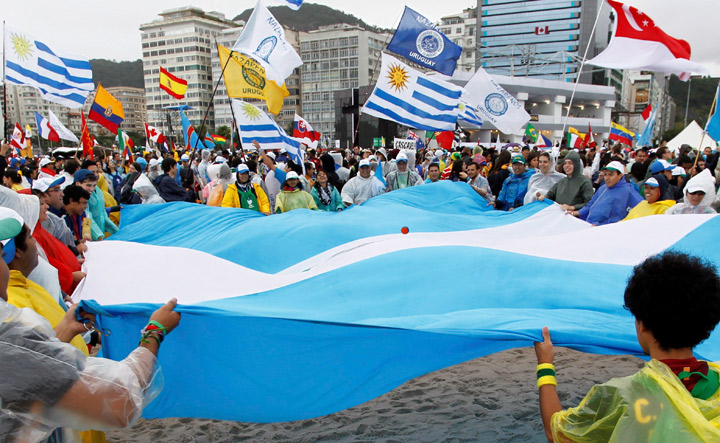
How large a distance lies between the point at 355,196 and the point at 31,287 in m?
5.56

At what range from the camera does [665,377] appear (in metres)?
1.41

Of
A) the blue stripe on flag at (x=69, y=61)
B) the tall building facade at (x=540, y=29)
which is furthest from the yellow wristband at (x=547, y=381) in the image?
the tall building facade at (x=540, y=29)

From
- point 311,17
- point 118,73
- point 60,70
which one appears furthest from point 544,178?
point 311,17

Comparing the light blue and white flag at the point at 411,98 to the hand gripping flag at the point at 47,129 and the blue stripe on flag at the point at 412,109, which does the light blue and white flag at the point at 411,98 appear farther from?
the hand gripping flag at the point at 47,129

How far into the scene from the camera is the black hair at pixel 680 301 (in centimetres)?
146

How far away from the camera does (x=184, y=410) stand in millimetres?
2586

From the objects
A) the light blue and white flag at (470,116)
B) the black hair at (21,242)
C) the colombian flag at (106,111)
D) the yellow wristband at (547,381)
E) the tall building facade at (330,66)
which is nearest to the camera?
the yellow wristband at (547,381)

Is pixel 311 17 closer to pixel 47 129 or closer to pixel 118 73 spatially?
pixel 118 73

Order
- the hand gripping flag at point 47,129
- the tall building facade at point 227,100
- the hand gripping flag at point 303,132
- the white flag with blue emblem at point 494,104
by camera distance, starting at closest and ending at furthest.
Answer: the white flag with blue emblem at point 494,104
the hand gripping flag at point 303,132
the hand gripping flag at point 47,129
the tall building facade at point 227,100

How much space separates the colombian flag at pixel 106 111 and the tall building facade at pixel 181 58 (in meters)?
104

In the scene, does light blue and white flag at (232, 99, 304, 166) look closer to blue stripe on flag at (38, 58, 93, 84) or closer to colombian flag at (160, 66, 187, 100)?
blue stripe on flag at (38, 58, 93, 84)

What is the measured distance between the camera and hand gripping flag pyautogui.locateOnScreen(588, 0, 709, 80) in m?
6.95

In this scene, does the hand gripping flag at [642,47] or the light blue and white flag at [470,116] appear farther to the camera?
the light blue and white flag at [470,116]

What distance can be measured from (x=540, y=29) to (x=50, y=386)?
121m
